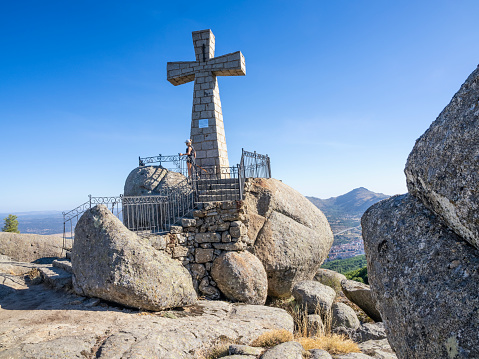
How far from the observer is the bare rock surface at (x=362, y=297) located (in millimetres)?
10102

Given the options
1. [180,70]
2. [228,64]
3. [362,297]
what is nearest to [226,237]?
[362,297]

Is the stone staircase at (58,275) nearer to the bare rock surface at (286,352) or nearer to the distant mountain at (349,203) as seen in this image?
the bare rock surface at (286,352)

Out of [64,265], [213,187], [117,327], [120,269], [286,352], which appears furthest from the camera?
[213,187]

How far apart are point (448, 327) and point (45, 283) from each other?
30.1 feet

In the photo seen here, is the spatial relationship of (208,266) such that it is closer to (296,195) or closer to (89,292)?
(89,292)

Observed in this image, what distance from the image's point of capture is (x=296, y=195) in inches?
471

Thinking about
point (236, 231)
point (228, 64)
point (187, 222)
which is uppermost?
point (228, 64)

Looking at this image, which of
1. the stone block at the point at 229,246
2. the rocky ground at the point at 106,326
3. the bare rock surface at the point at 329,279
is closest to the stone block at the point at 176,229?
the stone block at the point at 229,246

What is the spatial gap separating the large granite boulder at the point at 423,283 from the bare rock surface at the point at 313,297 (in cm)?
698

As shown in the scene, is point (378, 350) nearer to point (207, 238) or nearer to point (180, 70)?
point (207, 238)

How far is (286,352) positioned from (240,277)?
4.01 metres

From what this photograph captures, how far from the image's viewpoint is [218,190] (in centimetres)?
1070

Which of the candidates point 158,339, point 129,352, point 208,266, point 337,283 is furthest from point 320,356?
point 337,283

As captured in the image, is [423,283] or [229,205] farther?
[229,205]
